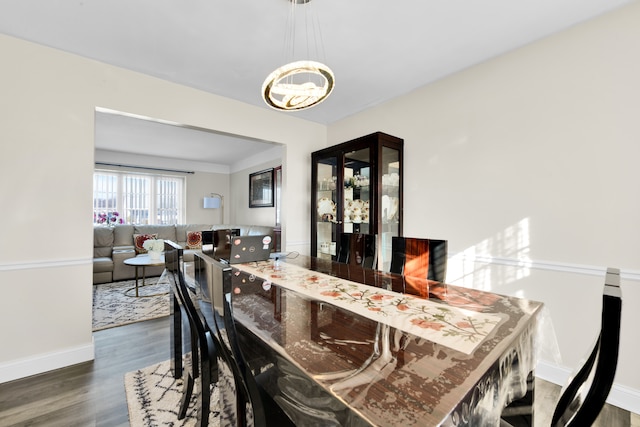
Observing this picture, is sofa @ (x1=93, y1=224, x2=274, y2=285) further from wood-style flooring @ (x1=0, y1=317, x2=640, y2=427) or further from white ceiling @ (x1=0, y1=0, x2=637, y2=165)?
white ceiling @ (x1=0, y1=0, x2=637, y2=165)

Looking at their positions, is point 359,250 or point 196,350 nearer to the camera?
point 196,350

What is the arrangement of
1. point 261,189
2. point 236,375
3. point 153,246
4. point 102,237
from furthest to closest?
point 261,189 → point 102,237 → point 153,246 → point 236,375

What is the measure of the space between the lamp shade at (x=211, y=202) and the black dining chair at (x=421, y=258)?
581cm

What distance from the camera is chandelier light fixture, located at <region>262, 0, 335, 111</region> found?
1.43 meters

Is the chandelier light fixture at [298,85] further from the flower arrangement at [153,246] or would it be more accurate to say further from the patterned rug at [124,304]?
the flower arrangement at [153,246]

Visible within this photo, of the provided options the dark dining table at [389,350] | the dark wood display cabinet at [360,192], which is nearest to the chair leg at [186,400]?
the dark dining table at [389,350]

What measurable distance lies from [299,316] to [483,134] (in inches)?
86.5

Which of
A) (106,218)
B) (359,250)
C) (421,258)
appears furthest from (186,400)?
(106,218)

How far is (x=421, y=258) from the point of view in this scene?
72.0 inches

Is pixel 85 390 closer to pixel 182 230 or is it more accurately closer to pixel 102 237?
pixel 102 237

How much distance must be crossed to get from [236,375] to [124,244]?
541cm

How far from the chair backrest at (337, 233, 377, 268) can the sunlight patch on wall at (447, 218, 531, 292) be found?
0.81 meters

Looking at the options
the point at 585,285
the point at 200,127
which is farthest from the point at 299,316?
the point at 200,127

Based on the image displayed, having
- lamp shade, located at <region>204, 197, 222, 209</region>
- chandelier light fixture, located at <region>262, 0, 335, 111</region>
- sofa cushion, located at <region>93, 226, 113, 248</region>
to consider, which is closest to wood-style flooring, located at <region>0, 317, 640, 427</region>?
chandelier light fixture, located at <region>262, 0, 335, 111</region>
